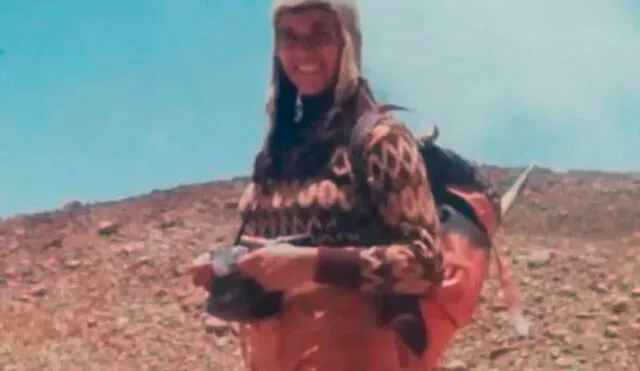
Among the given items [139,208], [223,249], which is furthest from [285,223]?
[139,208]

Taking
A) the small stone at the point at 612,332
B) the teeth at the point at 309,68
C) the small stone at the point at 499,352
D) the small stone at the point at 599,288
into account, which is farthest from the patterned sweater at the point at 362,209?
the small stone at the point at 599,288

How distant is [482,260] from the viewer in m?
2.52

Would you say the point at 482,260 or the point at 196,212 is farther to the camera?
the point at 196,212

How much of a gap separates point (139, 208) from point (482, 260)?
1042 cm

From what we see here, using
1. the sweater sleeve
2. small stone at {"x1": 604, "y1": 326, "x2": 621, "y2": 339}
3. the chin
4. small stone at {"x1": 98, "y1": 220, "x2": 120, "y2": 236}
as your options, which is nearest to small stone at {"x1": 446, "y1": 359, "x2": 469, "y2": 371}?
small stone at {"x1": 604, "y1": 326, "x2": 621, "y2": 339}

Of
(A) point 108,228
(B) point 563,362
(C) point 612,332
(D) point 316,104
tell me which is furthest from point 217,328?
(D) point 316,104

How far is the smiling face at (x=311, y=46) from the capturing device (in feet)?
8.18

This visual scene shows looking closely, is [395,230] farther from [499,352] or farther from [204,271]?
[499,352]

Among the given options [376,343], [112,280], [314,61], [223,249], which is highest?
[314,61]

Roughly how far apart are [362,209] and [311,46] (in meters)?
0.36

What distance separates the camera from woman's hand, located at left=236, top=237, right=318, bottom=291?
2.27 m

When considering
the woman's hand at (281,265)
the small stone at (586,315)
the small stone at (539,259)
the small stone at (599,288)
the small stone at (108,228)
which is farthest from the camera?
the small stone at (108,228)

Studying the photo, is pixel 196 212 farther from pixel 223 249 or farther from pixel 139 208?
pixel 223 249

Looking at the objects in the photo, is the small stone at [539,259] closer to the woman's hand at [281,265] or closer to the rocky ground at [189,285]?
the rocky ground at [189,285]
